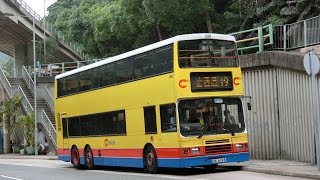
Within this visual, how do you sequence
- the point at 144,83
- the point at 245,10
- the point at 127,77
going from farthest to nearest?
the point at 245,10 < the point at 127,77 < the point at 144,83

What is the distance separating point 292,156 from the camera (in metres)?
18.6

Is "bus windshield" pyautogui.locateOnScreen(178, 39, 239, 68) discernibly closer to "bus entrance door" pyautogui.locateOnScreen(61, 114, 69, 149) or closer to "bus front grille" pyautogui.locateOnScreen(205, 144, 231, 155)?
"bus front grille" pyautogui.locateOnScreen(205, 144, 231, 155)

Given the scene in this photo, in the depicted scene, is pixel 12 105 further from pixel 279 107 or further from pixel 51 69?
pixel 279 107

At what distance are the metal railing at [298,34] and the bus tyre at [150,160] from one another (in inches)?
277

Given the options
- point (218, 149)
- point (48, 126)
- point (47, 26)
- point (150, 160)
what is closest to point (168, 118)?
point (218, 149)

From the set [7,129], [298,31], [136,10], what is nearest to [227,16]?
[136,10]

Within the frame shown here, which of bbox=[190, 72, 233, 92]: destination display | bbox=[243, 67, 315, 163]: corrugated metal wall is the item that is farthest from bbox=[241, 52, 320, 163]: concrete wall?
bbox=[190, 72, 233, 92]: destination display

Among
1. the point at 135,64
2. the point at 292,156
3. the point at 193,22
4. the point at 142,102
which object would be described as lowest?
the point at 292,156

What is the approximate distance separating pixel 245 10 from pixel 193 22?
3990mm

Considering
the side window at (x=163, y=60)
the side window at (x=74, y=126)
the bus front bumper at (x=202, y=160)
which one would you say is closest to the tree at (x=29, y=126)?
the side window at (x=74, y=126)

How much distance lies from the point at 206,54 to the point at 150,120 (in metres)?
2.95

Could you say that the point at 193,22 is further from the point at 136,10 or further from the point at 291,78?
the point at 291,78

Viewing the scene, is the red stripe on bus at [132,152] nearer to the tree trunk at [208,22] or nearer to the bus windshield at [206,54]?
the bus windshield at [206,54]

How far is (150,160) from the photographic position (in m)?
17.9
